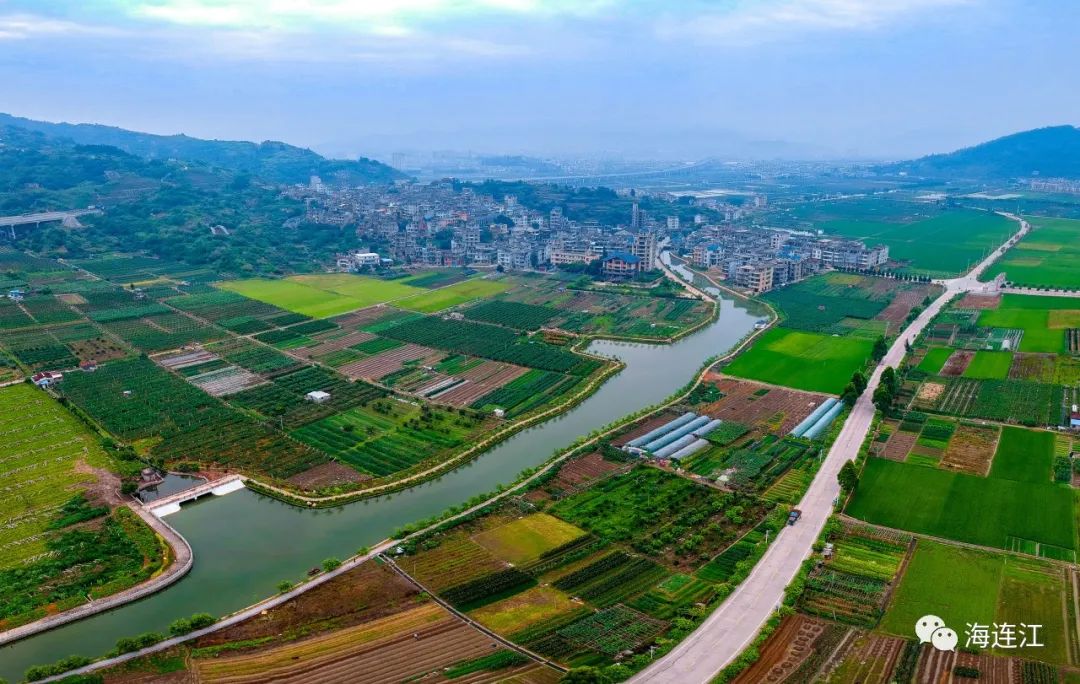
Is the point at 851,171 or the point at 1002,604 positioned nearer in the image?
the point at 1002,604

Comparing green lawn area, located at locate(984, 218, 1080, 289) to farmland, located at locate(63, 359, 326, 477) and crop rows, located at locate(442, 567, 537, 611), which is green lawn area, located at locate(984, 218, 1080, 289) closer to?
crop rows, located at locate(442, 567, 537, 611)

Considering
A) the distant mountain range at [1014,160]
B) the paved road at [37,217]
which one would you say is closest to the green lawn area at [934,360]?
the paved road at [37,217]

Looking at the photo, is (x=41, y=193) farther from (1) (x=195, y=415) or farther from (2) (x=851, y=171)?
(2) (x=851, y=171)

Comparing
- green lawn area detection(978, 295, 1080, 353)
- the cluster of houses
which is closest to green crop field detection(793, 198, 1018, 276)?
the cluster of houses

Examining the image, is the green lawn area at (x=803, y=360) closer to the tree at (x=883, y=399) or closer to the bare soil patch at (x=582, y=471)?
the tree at (x=883, y=399)

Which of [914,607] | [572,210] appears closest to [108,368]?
[914,607]

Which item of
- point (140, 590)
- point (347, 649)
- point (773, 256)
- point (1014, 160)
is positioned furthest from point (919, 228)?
point (1014, 160)

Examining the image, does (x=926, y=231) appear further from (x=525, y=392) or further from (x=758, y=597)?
(x=758, y=597)
